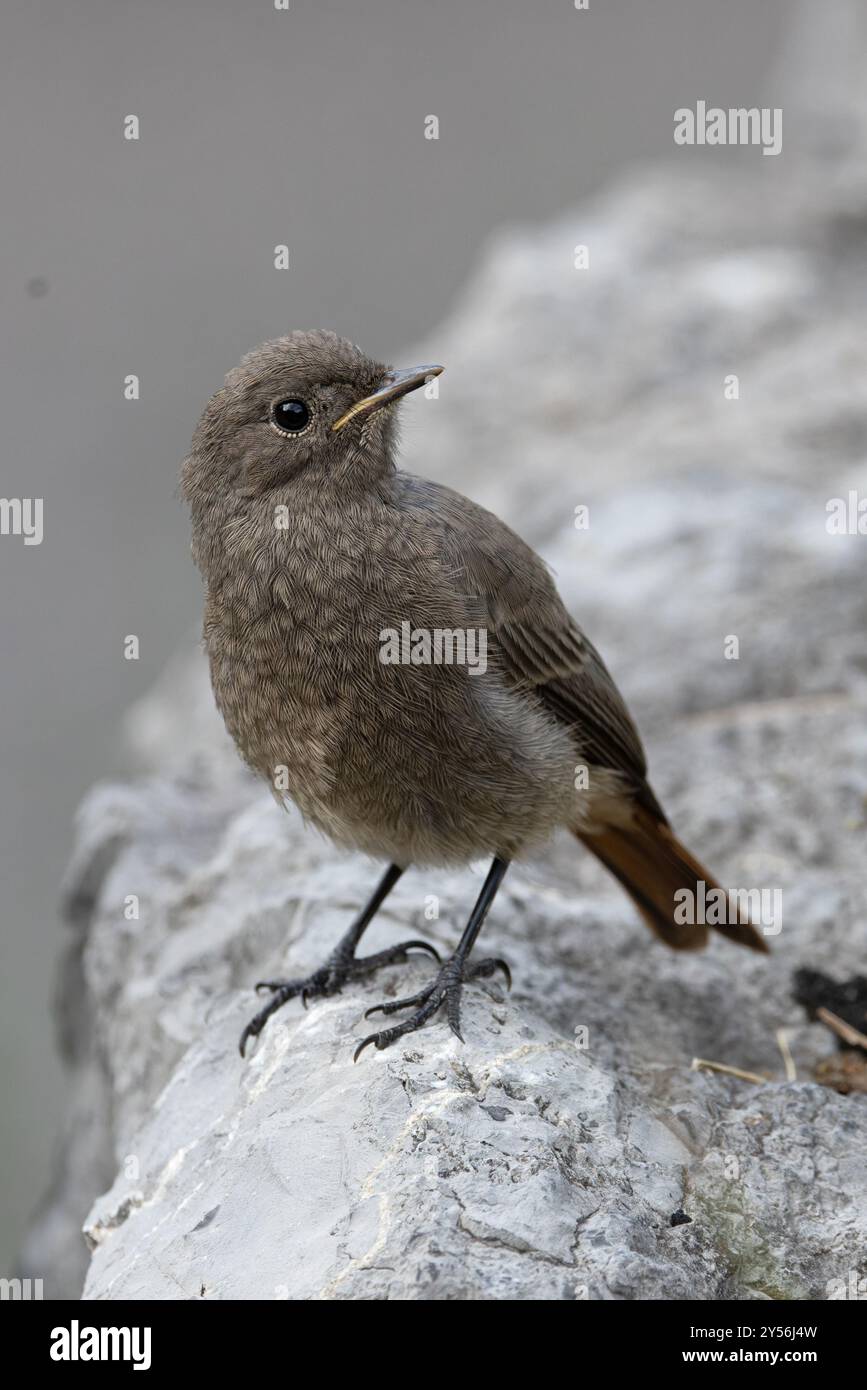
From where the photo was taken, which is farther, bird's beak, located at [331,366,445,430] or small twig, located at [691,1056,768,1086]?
bird's beak, located at [331,366,445,430]

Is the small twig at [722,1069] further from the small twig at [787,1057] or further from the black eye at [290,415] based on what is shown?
the black eye at [290,415]

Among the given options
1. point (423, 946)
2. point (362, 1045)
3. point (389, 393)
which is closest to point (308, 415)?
point (389, 393)

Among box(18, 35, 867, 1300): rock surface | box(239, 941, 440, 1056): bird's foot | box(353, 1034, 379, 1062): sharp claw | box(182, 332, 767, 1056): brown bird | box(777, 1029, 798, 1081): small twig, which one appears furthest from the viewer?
box(777, 1029, 798, 1081): small twig

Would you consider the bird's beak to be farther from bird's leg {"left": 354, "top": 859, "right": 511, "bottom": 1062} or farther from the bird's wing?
bird's leg {"left": 354, "top": 859, "right": 511, "bottom": 1062}

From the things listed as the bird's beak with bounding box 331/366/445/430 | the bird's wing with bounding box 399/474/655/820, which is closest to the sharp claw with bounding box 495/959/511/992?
the bird's wing with bounding box 399/474/655/820

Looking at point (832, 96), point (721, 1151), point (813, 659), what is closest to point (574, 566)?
point (813, 659)

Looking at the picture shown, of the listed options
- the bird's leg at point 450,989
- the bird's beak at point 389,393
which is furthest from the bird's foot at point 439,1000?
the bird's beak at point 389,393
